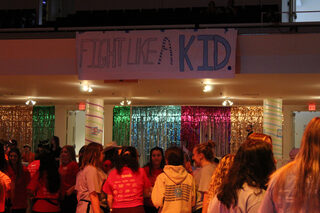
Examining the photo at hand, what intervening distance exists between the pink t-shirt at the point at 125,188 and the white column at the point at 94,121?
8.57 meters

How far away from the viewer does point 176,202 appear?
5090 millimetres

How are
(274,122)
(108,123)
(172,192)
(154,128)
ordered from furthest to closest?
1. (108,123)
2. (154,128)
3. (274,122)
4. (172,192)

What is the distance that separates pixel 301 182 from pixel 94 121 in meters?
12.2

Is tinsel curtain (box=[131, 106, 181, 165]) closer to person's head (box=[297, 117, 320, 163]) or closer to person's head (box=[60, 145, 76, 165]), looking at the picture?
person's head (box=[60, 145, 76, 165])

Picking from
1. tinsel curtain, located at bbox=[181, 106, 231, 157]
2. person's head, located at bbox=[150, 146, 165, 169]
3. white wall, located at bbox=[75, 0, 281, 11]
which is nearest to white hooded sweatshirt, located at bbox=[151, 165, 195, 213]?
person's head, located at bbox=[150, 146, 165, 169]

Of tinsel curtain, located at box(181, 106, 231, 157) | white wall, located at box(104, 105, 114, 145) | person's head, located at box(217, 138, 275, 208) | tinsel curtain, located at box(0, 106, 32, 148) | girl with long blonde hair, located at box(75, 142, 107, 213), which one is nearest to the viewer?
person's head, located at box(217, 138, 275, 208)

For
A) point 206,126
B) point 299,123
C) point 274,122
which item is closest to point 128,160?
point 274,122

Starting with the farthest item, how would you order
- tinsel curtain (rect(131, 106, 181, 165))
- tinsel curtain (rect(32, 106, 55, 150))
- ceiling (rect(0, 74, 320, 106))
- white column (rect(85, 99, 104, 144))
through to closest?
tinsel curtain (rect(32, 106, 55, 150))
tinsel curtain (rect(131, 106, 181, 165))
white column (rect(85, 99, 104, 144))
ceiling (rect(0, 74, 320, 106))

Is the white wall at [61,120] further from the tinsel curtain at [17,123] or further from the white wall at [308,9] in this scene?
the white wall at [308,9]

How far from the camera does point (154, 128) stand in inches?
708

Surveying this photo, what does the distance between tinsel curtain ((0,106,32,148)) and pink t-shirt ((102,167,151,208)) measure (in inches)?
557

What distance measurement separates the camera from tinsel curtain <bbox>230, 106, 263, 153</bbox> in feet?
57.5

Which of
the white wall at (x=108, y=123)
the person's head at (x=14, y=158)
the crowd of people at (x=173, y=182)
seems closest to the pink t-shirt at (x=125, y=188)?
the crowd of people at (x=173, y=182)

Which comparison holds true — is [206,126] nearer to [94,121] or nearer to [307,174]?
[94,121]
